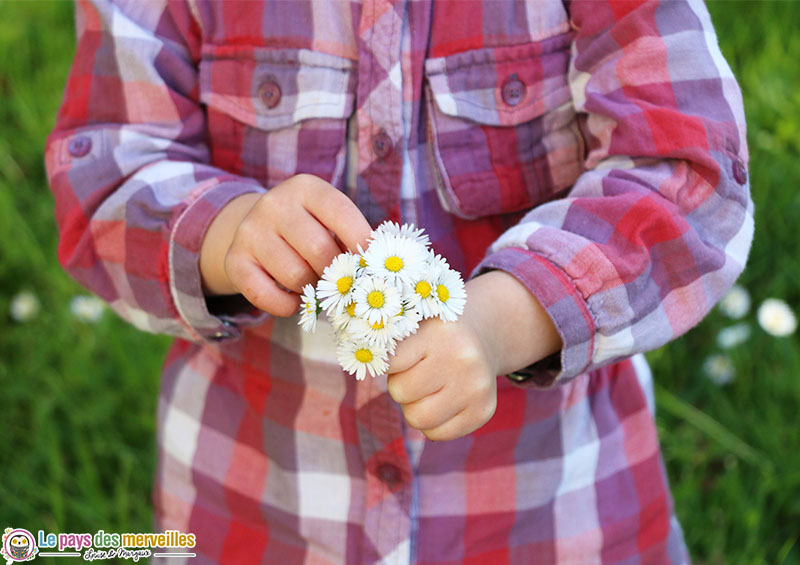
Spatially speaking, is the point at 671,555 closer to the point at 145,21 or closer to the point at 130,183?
the point at 130,183

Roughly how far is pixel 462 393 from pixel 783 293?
107 centimetres

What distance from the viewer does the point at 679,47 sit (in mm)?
784

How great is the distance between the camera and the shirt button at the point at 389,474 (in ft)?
2.87

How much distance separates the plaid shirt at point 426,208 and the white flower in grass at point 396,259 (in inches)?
5.6

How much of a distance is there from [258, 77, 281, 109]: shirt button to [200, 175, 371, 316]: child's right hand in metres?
0.20

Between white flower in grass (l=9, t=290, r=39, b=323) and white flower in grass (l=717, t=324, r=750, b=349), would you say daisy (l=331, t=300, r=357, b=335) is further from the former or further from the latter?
white flower in grass (l=9, t=290, r=39, b=323)

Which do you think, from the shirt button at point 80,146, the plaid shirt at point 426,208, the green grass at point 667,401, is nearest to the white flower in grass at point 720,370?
the green grass at point 667,401

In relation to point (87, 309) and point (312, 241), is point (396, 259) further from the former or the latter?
point (87, 309)

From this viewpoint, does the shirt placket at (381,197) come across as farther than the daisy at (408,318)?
Yes

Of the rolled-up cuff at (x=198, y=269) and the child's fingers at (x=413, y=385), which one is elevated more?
the rolled-up cuff at (x=198, y=269)

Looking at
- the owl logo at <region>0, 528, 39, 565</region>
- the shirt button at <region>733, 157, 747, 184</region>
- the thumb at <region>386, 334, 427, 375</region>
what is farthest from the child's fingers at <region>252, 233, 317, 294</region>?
the owl logo at <region>0, 528, 39, 565</region>

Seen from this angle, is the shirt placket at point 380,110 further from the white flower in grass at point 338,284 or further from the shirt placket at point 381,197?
the white flower in grass at point 338,284

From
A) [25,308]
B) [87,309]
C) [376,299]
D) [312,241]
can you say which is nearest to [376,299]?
[376,299]

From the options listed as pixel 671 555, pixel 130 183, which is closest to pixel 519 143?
pixel 130 183
